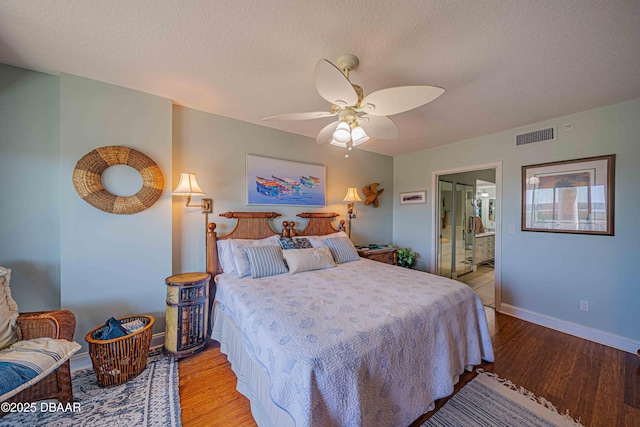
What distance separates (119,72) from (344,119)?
1936 millimetres

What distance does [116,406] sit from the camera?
157 centimetres

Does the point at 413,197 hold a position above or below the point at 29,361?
above

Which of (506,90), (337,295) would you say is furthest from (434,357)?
(506,90)

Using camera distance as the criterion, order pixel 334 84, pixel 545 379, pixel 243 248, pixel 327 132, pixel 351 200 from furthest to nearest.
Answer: pixel 351 200 → pixel 243 248 → pixel 327 132 → pixel 545 379 → pixel 334 84

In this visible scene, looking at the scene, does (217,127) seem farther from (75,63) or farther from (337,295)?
(337,295)

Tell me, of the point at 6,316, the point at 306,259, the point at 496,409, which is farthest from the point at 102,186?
the point at 496,409

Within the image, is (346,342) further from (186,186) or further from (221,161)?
(221,161)

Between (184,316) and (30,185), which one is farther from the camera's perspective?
(184,316)

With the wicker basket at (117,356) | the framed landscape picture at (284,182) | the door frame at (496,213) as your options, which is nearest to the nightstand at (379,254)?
the door frame at (496,213)

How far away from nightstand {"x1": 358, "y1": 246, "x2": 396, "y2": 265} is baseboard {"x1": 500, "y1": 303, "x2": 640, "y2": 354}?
1584mm

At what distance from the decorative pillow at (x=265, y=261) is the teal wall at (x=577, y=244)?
3059 mm

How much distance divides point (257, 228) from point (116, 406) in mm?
1860

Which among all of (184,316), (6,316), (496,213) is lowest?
(184,316)

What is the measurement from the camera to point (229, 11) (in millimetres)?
1328
